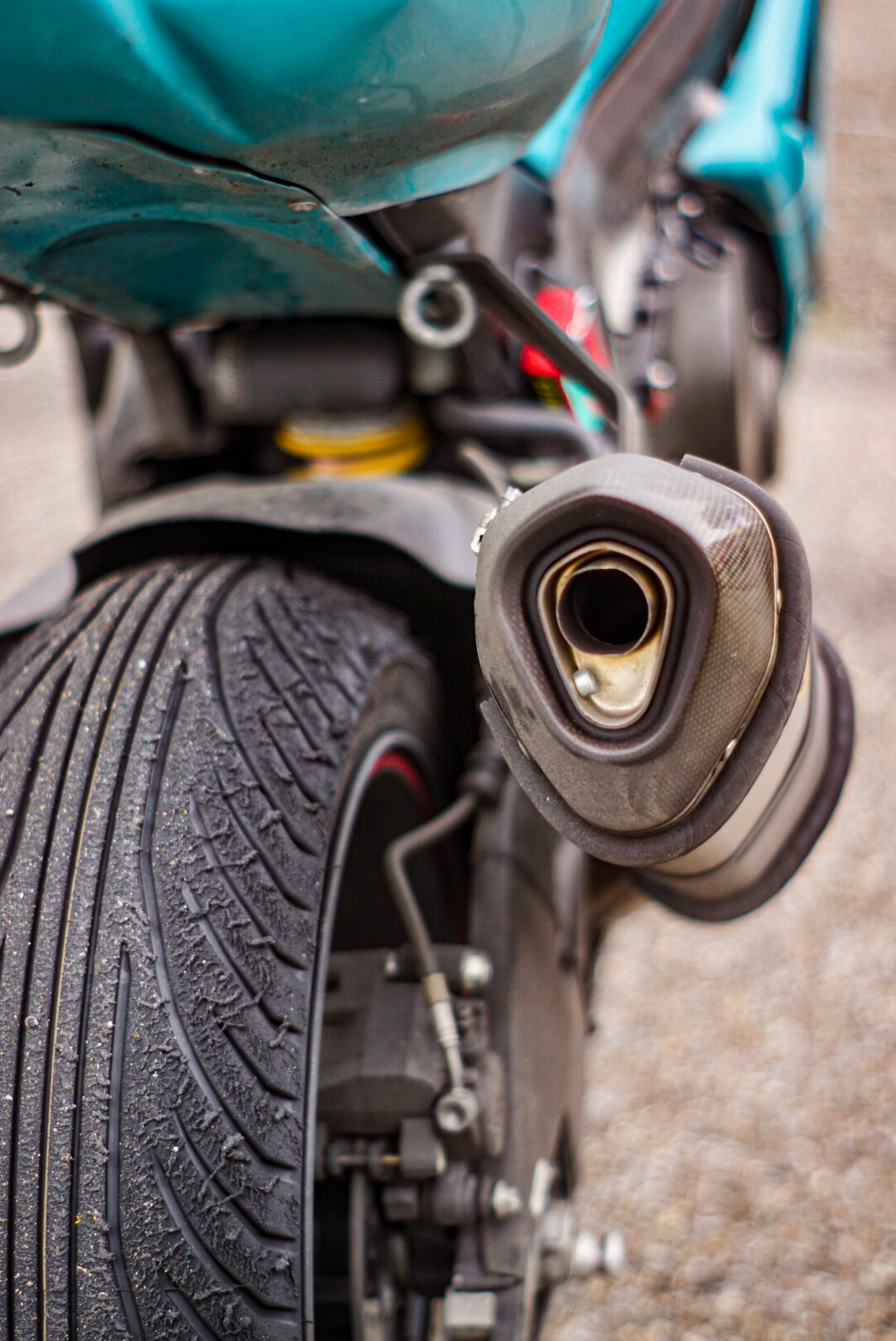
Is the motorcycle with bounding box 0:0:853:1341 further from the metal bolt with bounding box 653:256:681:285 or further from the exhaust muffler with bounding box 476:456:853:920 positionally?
the metal bolt with bounding box 653:256:681:285

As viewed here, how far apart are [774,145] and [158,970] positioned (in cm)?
172

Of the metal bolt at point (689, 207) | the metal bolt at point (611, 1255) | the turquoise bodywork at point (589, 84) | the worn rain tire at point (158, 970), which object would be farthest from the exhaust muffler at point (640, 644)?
the metal bolt at point (689, 207)

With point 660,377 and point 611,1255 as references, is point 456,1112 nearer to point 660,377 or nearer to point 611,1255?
point 611,1255

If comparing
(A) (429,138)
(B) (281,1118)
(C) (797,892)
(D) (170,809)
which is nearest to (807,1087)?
(C) (797,892)

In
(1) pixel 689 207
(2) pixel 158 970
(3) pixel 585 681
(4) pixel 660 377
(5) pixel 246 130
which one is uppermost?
(1) pixel 689 207

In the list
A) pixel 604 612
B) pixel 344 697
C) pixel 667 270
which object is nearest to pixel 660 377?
pixel 667 270

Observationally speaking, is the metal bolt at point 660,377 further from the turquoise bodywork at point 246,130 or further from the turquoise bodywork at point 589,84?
the turquoise bodywork at point 246,130

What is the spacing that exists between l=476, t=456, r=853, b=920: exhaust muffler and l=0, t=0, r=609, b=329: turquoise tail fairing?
0.27 m

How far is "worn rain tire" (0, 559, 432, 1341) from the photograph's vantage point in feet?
2.02

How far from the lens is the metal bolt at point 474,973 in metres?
0.86

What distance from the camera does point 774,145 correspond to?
5.95ft

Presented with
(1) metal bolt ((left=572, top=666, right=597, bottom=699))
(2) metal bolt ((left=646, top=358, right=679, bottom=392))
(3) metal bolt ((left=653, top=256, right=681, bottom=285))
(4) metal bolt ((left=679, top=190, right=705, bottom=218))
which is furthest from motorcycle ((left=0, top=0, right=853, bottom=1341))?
(4) metal bolt ((left=679, top=190, right=705, bottom=218))

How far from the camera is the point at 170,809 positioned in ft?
2.21

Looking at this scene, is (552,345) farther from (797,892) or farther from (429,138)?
(797,892)
